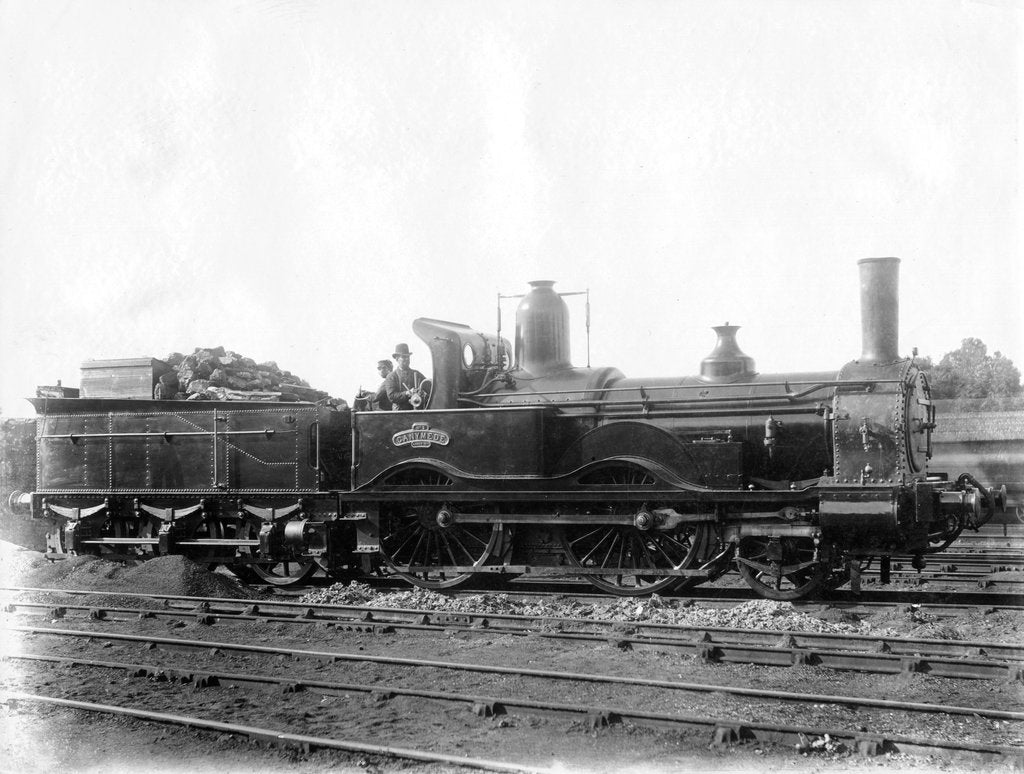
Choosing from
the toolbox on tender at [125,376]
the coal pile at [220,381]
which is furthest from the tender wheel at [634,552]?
the toolbox on tender at [125,376]

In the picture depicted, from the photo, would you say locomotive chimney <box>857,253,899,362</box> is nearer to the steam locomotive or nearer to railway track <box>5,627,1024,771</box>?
the steam locomotive

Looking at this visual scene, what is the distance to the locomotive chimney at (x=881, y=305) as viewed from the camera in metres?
8.98

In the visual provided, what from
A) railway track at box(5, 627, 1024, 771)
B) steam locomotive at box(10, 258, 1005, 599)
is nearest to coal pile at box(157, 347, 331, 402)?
steam locomotive at box(10, 258, 1005, 599)

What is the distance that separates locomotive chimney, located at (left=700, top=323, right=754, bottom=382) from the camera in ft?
32.1

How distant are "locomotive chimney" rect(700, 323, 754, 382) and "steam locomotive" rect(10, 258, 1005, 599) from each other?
0.02 metres

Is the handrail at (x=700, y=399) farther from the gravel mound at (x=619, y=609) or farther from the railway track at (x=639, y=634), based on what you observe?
the railway track at (x=639, y=634)

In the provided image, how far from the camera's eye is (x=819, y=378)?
932 centimetres

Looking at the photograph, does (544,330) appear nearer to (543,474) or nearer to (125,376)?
(543,474)

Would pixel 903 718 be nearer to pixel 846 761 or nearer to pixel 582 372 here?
pixel 846 761

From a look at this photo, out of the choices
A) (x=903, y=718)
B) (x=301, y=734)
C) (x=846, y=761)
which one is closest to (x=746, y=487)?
(x=903, y=718)

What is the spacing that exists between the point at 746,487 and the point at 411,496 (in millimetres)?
3576

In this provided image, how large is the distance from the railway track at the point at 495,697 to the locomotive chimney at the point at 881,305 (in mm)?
4144

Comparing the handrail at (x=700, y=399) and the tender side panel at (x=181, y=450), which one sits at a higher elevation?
the handrail at (x=700, y=399)

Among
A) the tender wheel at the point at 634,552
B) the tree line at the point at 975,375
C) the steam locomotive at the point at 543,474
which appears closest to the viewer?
the steam locomotive at the point at 543,474
